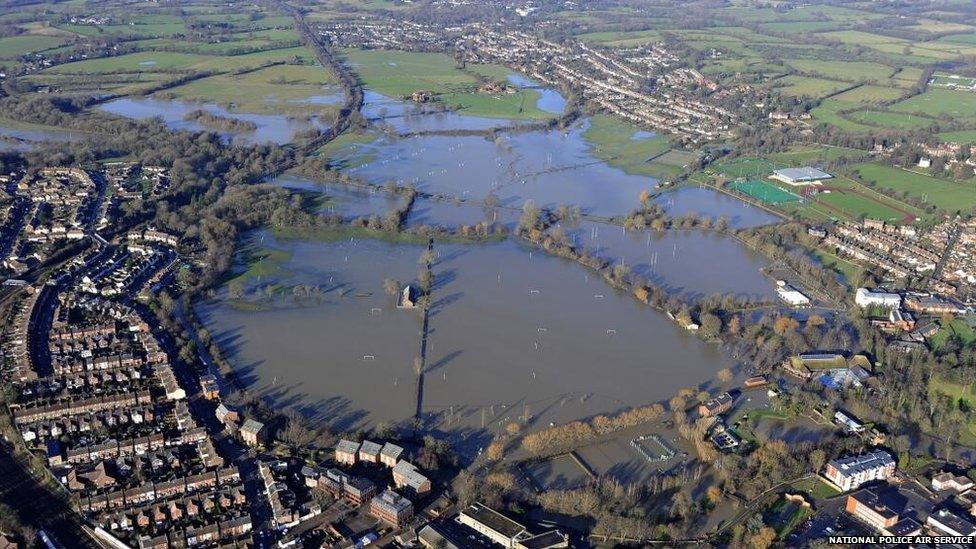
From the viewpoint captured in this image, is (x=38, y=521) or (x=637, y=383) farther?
(x=637, y=383)

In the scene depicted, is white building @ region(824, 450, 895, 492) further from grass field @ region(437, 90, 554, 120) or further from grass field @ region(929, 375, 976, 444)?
grass field @ region(437, 90, 554, 120)

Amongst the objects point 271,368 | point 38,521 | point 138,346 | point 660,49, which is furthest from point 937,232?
point 660,49

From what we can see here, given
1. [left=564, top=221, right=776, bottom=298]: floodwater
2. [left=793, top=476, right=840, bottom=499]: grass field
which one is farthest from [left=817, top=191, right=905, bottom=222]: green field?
[left=793, top=476, right=840, bottom=499]: grass field

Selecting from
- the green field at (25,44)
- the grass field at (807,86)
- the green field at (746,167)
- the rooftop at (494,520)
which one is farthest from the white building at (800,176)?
the green field at (25,44)

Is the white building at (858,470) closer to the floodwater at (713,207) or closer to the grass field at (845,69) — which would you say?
the floodwater at (713,207)

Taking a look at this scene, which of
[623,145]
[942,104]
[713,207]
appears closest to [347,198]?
[713,207]

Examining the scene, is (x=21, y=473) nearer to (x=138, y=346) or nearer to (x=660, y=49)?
(x=138, y=346)
